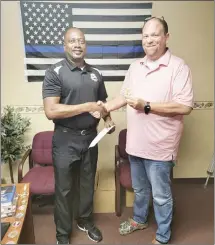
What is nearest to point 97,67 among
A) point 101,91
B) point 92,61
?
point 92,61

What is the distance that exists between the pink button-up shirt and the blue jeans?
0.10 meters

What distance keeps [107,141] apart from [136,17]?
1418 mm

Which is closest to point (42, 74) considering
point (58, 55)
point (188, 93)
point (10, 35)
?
point (58, 55)

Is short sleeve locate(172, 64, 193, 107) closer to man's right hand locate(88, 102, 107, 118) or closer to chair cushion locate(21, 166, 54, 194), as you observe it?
man's right hand locate(88, 102, 107, 118)

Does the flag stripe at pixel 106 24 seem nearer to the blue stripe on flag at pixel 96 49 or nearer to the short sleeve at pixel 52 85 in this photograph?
the blue stripe on flag at pixel 96 49

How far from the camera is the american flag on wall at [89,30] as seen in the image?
2715 mm

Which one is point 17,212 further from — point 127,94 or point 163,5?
point 163,5

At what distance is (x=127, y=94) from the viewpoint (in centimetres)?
194

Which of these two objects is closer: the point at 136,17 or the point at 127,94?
the point at 127,94

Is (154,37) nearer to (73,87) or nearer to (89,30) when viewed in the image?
(73,87)

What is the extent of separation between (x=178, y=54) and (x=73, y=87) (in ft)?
5.13

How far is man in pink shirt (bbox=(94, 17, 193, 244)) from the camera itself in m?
1.86

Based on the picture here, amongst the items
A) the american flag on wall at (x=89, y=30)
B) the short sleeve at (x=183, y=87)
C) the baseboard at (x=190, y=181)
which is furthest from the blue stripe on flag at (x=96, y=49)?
the baseboard at (x=190, y=181)

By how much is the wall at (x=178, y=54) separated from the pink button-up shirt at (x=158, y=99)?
1.00m
